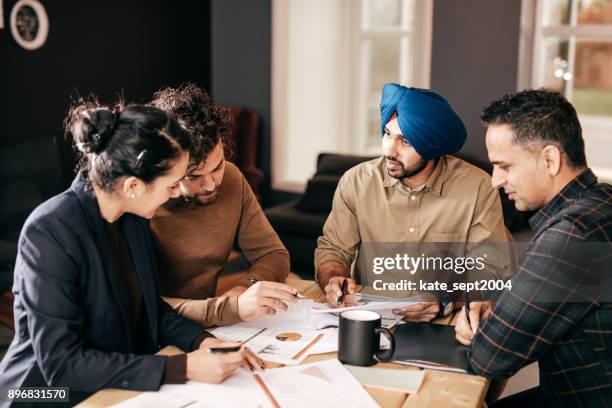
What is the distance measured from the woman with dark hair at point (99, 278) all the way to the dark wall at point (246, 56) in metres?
3.67

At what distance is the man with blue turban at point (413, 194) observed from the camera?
2223mm

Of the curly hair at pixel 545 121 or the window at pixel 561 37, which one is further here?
the window at pixel 561 37

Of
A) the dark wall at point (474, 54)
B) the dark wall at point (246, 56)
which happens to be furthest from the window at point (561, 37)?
the dark wall at point (246, 56)

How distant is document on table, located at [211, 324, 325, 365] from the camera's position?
156 cm

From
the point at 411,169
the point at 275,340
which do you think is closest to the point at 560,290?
the point at 275,340

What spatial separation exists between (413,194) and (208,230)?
689 mm

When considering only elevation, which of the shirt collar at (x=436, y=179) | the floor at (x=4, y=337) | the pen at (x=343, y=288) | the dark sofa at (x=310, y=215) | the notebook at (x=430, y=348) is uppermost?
the shirt collar at (x=436, y=179)

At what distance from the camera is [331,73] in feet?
18.4

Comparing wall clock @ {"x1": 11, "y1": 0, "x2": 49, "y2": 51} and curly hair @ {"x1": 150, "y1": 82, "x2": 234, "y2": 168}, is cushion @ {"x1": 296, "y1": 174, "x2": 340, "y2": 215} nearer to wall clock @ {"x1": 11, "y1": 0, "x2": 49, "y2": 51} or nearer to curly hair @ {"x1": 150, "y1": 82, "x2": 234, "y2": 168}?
wall clock @ {"x1": 11, "y1": 0, "x2": 49, "y2": 51}

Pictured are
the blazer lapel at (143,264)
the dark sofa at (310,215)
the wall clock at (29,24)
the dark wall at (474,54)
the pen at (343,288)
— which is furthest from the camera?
the wall clock at (29,24)

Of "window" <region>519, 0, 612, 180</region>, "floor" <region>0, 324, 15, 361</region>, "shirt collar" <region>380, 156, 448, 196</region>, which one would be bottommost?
"floor" <region>0, 324, 15, 361</region>

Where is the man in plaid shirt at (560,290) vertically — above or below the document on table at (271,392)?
above

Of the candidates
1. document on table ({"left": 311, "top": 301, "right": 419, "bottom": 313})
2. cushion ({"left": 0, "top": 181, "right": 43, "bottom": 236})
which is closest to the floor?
cushion ({"left": 0, "top": 181, "right": 43, "bottom": 236})

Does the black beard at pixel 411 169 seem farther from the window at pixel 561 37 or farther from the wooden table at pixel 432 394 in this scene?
the window at pixel 561 37
